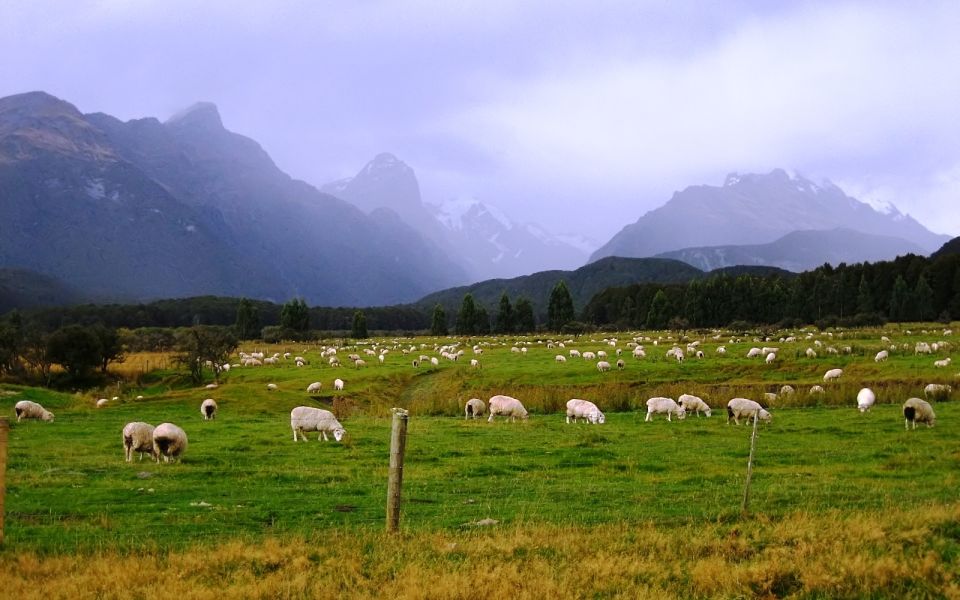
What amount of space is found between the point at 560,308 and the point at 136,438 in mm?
116235

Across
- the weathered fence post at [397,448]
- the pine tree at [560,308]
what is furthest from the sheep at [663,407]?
the pine tree at [560,308]

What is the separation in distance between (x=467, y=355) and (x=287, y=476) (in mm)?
50326

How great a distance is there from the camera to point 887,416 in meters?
25.1

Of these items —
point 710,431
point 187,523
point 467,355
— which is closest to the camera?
point 187,523

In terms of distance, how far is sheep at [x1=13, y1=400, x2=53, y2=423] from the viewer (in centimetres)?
2786

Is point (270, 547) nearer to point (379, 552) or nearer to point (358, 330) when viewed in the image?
point (379, 552)

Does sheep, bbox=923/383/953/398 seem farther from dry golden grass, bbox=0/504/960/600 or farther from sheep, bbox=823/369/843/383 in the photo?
dry golden grass, bbox=0/504/960/600

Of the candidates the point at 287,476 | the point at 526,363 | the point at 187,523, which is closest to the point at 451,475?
the point at 287,476

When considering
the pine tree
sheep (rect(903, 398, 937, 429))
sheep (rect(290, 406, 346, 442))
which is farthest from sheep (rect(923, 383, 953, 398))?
the pine tree

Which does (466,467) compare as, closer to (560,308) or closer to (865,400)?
(865,400)

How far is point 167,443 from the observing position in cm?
1750

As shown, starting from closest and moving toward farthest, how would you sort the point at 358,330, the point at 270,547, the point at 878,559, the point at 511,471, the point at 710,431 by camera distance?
1. the point at 878,559
2. the point at 270,547
3. the point at 511,471
4. the point at 710,431
5. the point at 358,330

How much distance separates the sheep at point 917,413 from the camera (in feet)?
72.8

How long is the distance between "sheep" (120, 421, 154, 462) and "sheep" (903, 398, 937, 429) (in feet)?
79.2
